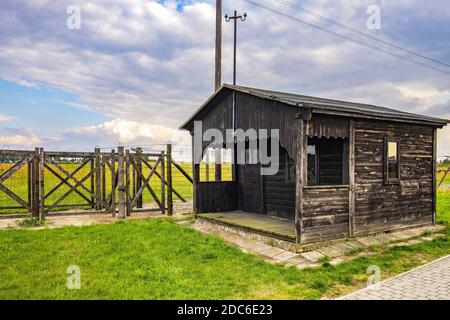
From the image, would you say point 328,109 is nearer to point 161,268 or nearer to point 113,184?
point 161,268

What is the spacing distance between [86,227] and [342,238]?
7770 millimetres

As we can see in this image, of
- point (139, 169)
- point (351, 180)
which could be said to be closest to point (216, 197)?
point (139, 169)

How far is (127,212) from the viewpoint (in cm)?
1393

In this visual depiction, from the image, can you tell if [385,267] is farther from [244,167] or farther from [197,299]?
[244,167]

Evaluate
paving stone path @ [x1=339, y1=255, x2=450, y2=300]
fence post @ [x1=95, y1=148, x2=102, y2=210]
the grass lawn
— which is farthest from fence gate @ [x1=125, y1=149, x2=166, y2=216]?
paving stone path @ [x1=339, y1=255, x2=450, y2=300]

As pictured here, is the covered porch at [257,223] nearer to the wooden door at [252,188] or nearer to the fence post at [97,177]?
the wooden door at [252,188]

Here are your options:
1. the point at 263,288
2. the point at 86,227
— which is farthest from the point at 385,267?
the point at 86,227

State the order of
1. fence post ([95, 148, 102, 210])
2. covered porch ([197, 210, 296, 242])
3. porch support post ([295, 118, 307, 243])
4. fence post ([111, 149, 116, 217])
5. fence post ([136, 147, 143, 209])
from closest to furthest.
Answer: porch support post ([295, 118, 307, 243]), covered porch ([197, 210, 296, 242]), fence post ([111, 149, 116, 217]), fence post ([136, 147, 143, 209]), fence post ([95, 148, 102, 210])

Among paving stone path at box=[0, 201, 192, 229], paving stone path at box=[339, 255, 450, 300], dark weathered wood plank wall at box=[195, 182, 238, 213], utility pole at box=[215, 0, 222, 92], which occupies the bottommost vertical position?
paving stone path at box=[339, 255, 450, 300]

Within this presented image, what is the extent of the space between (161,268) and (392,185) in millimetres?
7539

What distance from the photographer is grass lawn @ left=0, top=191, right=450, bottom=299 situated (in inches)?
238

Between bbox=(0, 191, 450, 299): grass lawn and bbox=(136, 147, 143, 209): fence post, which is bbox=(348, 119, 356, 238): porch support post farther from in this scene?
bbox=(136, 147, 143, 209): fence post

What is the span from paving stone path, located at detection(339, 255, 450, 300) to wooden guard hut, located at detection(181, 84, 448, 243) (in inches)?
95.6
